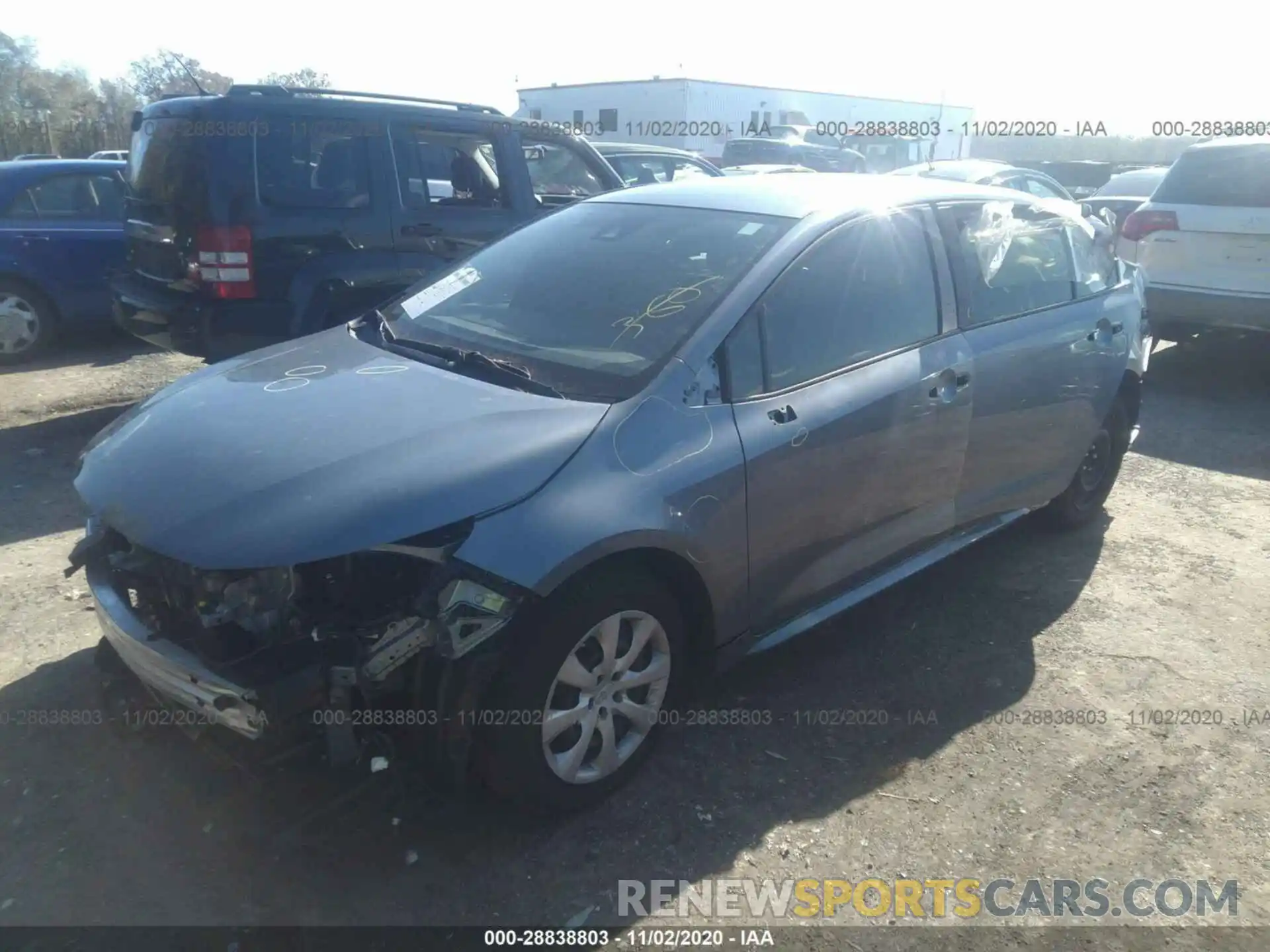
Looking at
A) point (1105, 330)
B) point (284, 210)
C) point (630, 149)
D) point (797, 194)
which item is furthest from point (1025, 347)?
point (630, 149)

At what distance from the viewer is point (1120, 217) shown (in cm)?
1208

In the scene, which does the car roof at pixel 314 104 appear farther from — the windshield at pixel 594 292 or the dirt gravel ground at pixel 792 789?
the dirt gravel ground at pixel 792 789

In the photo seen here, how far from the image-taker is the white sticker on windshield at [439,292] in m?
3.86

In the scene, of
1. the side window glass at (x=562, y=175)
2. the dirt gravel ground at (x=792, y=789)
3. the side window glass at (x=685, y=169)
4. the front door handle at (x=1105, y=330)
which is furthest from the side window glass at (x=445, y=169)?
the side window glass at (x=685, y=169)

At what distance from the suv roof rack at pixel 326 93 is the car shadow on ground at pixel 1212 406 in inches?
197

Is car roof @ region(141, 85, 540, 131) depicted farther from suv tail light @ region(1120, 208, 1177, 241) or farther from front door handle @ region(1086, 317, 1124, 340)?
suv tail light @ region(1120, 208, 1177, 241)

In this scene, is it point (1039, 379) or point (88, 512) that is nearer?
point (88, 512)

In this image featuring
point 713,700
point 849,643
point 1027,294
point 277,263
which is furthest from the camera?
point 277,263

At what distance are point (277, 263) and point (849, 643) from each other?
3784mm

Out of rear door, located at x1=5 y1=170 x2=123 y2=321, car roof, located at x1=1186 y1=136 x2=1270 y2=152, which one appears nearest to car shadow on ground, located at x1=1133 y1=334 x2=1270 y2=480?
car roof, located at x1=1186 y1=136 x2=1270 y2=152

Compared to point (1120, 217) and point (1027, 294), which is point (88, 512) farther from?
point (1120, 217)

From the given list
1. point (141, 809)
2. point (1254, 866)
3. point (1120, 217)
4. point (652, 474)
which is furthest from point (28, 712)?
point (1120, 217)

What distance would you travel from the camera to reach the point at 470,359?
329 centimetres

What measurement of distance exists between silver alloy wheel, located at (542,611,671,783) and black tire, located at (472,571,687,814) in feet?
0.03
